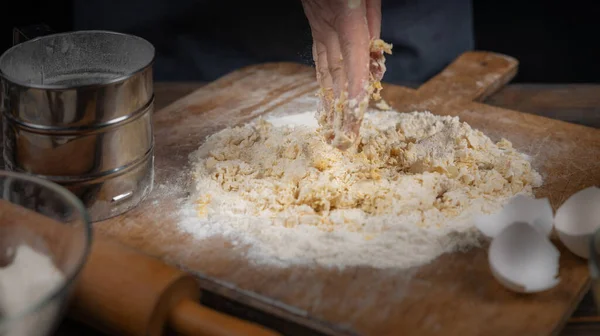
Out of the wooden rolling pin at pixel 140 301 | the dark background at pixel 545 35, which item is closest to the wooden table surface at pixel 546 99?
the wooden rolling pin at pixel 140 301

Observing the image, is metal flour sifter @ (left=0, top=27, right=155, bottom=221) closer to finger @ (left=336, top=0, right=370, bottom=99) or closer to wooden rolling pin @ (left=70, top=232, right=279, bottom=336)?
wooden rolling pin @ (left=70, top=232, right=279, bottom=336)

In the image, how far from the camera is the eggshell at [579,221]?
4.89 feet

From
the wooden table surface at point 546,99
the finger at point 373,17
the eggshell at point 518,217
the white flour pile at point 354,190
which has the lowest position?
the wooden table surface at point 546,99

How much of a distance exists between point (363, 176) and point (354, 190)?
0.07 meters

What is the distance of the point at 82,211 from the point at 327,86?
91cm

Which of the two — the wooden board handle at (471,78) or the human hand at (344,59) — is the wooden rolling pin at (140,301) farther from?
the wooden board handle at (471,78)

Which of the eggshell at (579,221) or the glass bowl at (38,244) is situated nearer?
the glass bowl at (38,244)

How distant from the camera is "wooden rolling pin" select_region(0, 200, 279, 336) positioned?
1.27 metres

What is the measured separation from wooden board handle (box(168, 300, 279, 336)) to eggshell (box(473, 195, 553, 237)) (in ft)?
1.84

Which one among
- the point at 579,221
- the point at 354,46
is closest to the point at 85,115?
the point at 354,46

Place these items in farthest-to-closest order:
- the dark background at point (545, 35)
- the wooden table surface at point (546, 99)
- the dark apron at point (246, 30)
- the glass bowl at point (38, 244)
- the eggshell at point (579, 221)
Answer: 1. the dark background at point (545, 35)
2. the dark apron at point (246, 30)
3. the wooden table surface at point (546, 99)
4. the eggshell at point (579, 221)
5. the glass bowl at point (38, 244)

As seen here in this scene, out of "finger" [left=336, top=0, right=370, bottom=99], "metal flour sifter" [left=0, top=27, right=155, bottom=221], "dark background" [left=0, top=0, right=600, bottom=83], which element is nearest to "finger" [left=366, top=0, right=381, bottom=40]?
"finger" [left=336, top=0, right=370, bottom=99]

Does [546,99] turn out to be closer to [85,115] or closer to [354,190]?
[354,190]

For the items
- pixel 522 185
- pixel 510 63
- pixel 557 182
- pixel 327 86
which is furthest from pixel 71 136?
pixel 510 63
